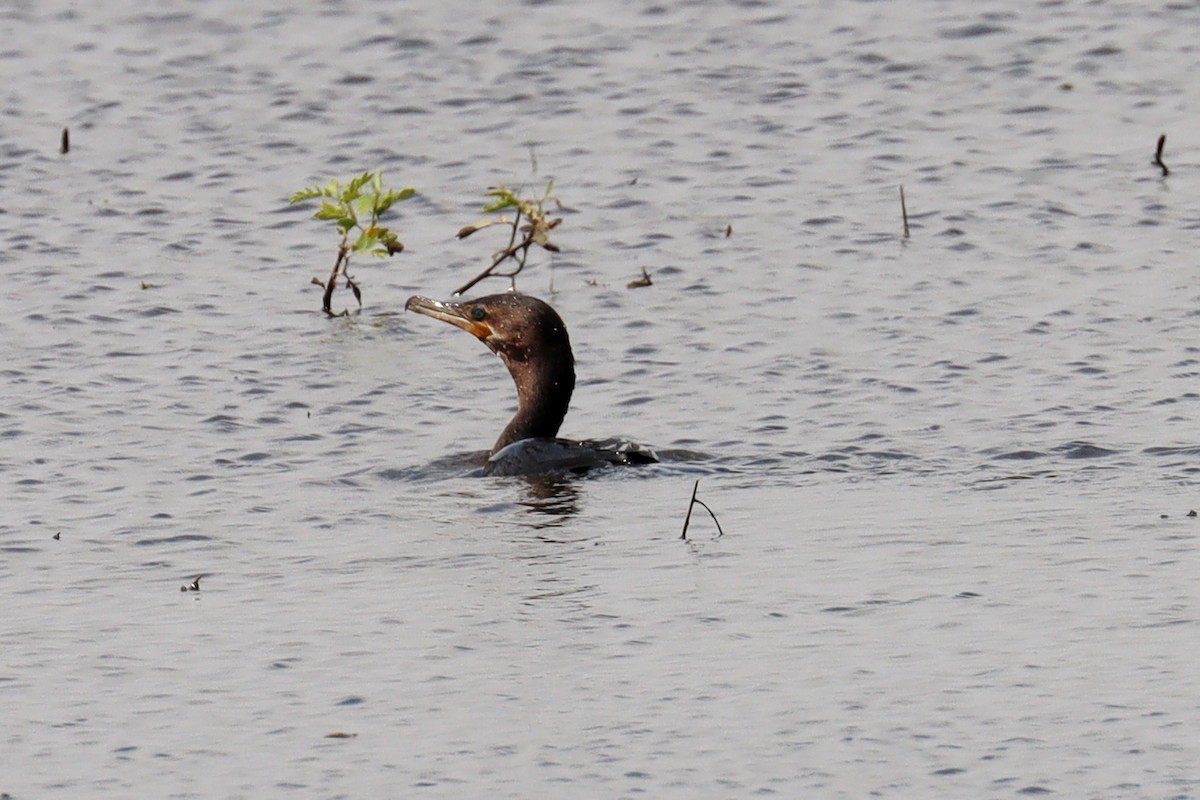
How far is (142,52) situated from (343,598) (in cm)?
1381

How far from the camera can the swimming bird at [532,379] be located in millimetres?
12836

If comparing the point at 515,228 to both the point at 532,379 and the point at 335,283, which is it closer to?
the point at 335,283

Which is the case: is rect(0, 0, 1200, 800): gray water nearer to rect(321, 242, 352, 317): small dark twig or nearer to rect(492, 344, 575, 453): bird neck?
rect(321, 242, 352, 317): small dark twig

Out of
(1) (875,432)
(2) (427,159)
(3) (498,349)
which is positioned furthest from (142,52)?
(1) (875,432)

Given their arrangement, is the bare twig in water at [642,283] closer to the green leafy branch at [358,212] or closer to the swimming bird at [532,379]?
the green leafy branch at [358,212]

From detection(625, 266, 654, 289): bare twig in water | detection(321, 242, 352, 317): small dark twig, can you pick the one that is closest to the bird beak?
detection(321, 242, 352, 317): small dark twig

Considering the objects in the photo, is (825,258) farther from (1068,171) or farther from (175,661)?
(175,661)

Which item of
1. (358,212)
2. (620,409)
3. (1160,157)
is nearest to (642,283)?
(358,212)

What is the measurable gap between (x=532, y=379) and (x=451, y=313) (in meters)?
0.90

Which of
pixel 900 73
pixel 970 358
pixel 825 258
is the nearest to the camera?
pixel 970 358

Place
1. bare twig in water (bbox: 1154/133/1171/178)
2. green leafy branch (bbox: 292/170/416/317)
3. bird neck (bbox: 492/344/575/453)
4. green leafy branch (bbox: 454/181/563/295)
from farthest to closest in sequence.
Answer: bare twig in water (bbox: 1154/133/1171/178), green leafy branch (bbox: 292/170/416/317), green leafy branch (bbox: 454/181/563/295), bird neck (bbox: 492/344/575/453)

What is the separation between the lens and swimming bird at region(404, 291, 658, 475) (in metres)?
12.8

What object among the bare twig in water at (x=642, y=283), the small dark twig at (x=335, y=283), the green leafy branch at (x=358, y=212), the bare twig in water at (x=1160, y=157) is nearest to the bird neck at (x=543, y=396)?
the green leafy branch at (x=358, y=212)

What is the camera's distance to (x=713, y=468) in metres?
12.5
